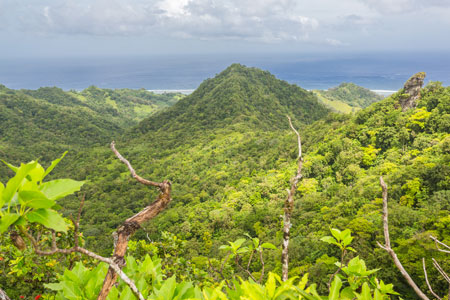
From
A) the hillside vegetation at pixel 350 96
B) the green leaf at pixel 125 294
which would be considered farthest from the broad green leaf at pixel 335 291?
the hillside vegetation at pixel 350 96

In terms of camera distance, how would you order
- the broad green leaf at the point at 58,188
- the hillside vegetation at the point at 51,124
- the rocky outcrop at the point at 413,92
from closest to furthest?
the broad green leaf at the point at 58,188, the rocky outcrop at the point at 413,92, the hillside vegetation at the point at 51,124

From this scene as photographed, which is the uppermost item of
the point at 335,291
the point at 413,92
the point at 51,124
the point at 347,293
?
the point at 413,92

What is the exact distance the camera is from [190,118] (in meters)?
75.6

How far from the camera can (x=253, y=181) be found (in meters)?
32.6

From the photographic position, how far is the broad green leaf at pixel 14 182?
31.5 inches

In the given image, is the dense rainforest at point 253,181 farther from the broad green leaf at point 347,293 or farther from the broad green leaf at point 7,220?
the broad green leaf at point 7,220

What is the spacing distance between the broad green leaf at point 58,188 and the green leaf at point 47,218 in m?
0.05

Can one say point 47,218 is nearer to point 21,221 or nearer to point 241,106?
point 21,221

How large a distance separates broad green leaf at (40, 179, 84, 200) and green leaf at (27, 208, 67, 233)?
0.05m

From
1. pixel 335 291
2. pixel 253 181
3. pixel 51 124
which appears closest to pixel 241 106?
pixel 253 181

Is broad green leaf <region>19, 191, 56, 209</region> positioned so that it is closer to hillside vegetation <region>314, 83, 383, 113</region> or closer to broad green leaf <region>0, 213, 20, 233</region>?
broad green leaf <region>0, 213, 20, 233</region>

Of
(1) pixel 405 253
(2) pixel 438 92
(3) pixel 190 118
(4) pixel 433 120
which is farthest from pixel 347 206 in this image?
(3) pixel 190 118

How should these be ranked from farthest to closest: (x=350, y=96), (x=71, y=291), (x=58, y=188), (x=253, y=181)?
1. (x=350, y=96)
2. (x=253, y=181)
3. (x=71, y=291)
4. (x=58, y=188)

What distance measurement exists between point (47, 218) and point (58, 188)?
0.39 feet
